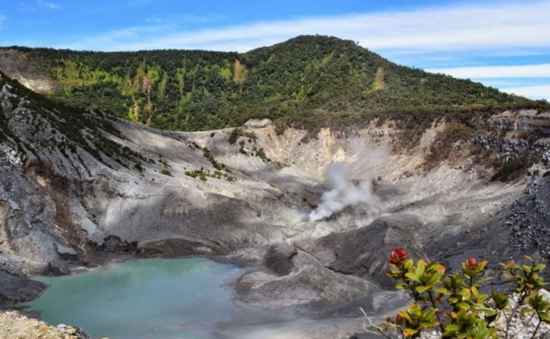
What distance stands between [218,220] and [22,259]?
1598cm

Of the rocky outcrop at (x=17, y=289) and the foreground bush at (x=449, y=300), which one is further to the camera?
the rocky outcrop at (x=17, y=289)

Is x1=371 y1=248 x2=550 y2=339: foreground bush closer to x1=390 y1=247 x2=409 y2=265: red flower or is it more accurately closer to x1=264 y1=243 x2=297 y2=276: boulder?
x1=390 y1=247 x2=409 y2=265: red flower

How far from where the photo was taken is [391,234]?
3800cm

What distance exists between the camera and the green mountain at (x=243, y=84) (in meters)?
95.6

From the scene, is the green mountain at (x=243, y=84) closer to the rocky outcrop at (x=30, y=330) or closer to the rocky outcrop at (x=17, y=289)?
the rocky outcrop at (x=17, y=289)

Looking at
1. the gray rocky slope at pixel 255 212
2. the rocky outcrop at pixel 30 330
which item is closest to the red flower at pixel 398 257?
the rocky outcrop at pixel 30 330

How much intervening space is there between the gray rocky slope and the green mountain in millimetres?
25404

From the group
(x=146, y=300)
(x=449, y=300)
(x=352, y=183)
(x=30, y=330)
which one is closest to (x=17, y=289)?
(x=146, y=300)

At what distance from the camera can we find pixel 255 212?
51312mm

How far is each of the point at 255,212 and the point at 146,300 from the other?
19217mm

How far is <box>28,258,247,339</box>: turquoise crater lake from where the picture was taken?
28203 mm

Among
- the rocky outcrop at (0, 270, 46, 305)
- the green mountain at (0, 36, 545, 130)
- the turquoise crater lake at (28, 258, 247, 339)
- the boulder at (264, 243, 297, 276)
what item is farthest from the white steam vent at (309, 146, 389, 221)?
the rocky outcrop at (0, 270, 46, 305)

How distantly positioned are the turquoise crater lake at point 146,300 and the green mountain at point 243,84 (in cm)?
4753

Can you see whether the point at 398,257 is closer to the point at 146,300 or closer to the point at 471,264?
the point at 471,264
